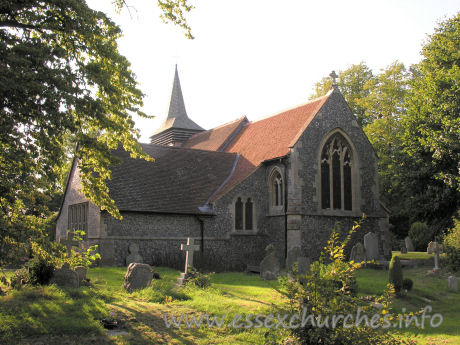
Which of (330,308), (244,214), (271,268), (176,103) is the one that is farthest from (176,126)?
(330,308)

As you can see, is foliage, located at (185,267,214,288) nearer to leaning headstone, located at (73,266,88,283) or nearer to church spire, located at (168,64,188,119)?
leaning headstone, located at (73,266,88,283)

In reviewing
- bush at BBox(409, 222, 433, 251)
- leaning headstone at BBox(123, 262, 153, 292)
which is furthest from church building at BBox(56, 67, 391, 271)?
bush at BBox(409, 222, 433, 251)

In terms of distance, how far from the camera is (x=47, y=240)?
9.06 meters

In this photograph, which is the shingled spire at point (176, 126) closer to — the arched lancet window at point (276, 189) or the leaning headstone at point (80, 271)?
the arched lancet window at point (276, 189)

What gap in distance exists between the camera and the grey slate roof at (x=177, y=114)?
3509 centimetres

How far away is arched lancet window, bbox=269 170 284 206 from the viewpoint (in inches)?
840

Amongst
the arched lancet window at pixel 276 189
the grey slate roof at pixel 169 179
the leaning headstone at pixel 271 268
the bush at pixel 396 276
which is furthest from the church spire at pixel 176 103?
the bush at pixel 396 276

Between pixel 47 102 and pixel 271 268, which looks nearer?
pixel 47 102

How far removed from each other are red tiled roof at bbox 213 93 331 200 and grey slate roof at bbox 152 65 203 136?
9097 millimetres

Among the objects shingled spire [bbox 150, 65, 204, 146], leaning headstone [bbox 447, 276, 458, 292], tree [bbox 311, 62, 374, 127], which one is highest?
tree [bbox 311, 62, 374, 127]

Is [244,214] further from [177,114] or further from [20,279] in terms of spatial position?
[177,114]

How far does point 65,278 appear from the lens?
11.0 meters

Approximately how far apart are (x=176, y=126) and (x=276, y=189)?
14945 mm

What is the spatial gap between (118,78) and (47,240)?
4490 mm
